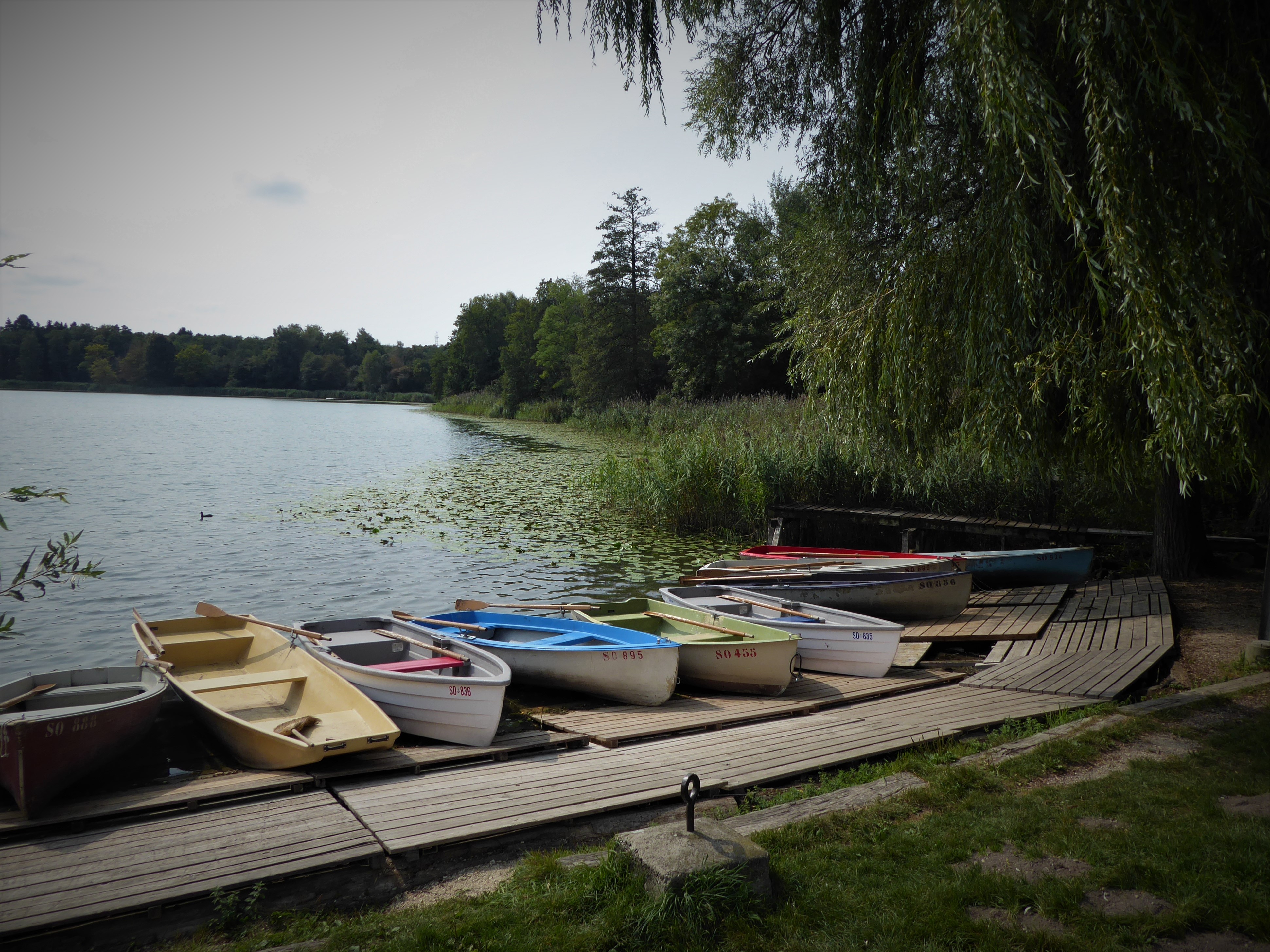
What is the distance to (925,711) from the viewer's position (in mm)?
5988

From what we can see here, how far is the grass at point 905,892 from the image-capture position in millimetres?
2949

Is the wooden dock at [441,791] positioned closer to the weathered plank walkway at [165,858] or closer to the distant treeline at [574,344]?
the weathered plank walkway at [165,858]

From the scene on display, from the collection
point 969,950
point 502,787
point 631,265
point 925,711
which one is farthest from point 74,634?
point 631,265

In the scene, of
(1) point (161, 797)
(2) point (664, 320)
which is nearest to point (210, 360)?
(2) point (664, 320)

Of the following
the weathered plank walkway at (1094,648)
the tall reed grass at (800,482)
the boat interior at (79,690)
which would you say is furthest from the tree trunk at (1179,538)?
the boat interior at (79,690)

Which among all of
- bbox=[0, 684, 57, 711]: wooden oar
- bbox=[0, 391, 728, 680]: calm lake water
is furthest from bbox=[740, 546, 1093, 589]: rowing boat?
bbox=[0, 684, 57, 711]: wooden oar

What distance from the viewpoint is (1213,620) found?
8.20 meters

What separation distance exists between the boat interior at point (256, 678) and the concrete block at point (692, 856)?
266 cm

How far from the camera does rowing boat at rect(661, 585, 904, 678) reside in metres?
7.32

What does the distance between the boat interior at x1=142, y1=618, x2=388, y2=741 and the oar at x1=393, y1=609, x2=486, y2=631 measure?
1.07m

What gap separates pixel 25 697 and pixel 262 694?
162 cm

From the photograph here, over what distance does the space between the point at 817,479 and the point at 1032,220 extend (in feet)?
27.1

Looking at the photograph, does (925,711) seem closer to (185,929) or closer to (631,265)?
(185,929)

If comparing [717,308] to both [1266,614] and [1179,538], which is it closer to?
[1179,538]
